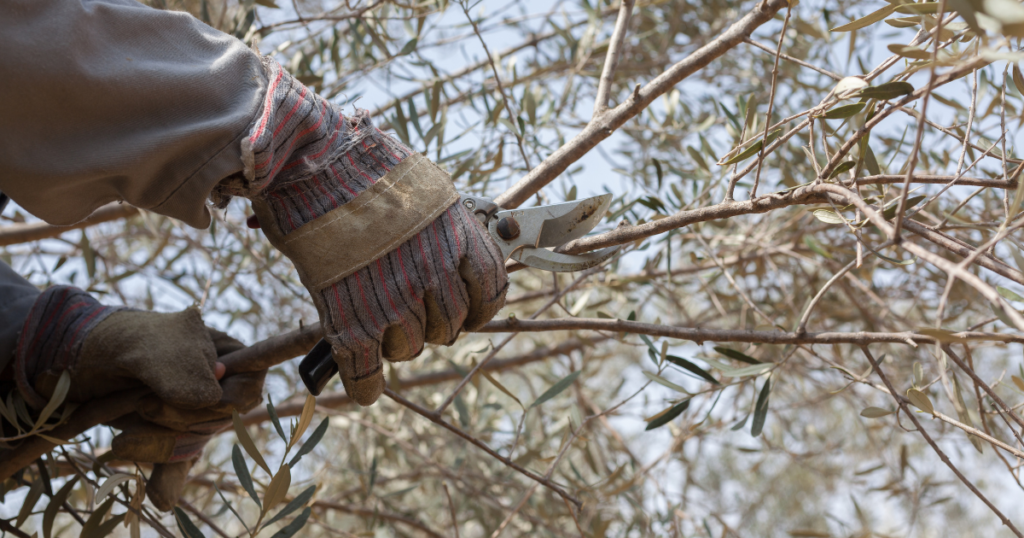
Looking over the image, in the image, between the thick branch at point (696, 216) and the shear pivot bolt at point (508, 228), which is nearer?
the thick branch at point (696, 216)

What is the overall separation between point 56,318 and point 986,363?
15.9ft

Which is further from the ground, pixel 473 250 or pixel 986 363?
pixel 986 363

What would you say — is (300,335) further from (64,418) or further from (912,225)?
(912,225)

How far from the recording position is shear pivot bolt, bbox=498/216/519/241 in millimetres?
1000

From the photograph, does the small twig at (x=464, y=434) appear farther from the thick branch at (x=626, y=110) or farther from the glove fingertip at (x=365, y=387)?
the thick branch at (x=626, y=110)

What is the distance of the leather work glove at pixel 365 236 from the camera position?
908 mm

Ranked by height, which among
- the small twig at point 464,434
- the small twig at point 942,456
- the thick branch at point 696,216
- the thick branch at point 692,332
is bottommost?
the small twig at point 942,456

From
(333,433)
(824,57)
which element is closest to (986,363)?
(824,57)

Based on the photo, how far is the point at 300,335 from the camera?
3.22 feet

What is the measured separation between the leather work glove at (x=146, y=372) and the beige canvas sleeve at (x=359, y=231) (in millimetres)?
250

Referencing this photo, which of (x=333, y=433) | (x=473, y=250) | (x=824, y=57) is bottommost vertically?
(x=473, y=250)

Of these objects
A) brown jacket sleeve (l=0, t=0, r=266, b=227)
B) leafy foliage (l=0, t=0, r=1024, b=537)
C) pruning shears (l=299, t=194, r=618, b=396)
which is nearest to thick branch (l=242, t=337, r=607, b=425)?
leafy foliage (l=0, t=0, r=1024, b=537)

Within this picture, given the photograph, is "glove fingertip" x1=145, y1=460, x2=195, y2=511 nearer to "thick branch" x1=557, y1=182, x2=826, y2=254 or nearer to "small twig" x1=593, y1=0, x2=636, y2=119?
"thick branch" x1=557, y1=182, x2=826, y2=254

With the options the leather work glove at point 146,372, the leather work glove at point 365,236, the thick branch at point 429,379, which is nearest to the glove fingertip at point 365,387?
the leather work glove at point 365,236
